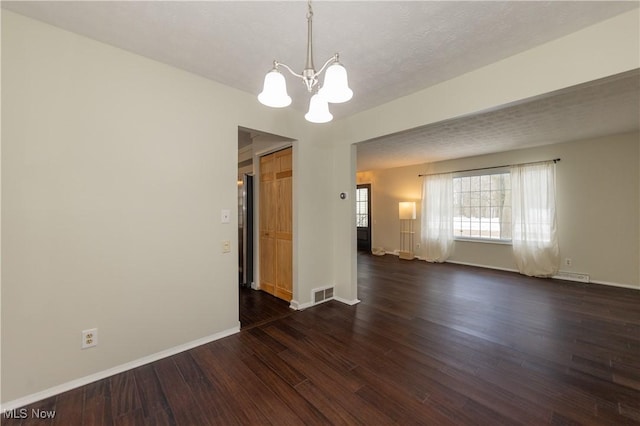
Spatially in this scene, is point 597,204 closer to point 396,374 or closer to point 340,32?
point 396,374

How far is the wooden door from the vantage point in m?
3.49

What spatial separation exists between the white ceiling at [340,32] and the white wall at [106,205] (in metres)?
0.24

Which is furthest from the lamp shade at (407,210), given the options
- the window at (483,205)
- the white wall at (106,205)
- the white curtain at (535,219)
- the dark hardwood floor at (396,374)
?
the white wall at (106,205)

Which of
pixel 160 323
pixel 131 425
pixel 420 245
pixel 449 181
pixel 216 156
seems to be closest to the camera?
pixel 131 425

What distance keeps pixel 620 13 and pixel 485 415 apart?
9.00 ft

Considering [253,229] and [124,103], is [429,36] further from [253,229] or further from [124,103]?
[253,229]

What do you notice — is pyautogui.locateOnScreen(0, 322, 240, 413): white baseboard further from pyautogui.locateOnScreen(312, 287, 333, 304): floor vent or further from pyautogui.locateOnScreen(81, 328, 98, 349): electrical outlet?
pyautogui.locateOnScreen(312, 287, 333, 304): floor vent

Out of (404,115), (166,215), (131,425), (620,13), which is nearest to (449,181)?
(404,115)

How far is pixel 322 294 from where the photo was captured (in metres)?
3.50

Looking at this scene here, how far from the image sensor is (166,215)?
2223 mm

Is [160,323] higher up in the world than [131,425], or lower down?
higher up

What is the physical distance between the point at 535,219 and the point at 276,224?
5051 mm

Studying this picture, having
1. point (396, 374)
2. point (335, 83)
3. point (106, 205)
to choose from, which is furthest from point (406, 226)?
point (106, 205)

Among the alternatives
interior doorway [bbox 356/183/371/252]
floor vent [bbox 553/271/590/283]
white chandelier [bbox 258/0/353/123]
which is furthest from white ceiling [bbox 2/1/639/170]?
interior doorway [bbox 356/183/371/252]
